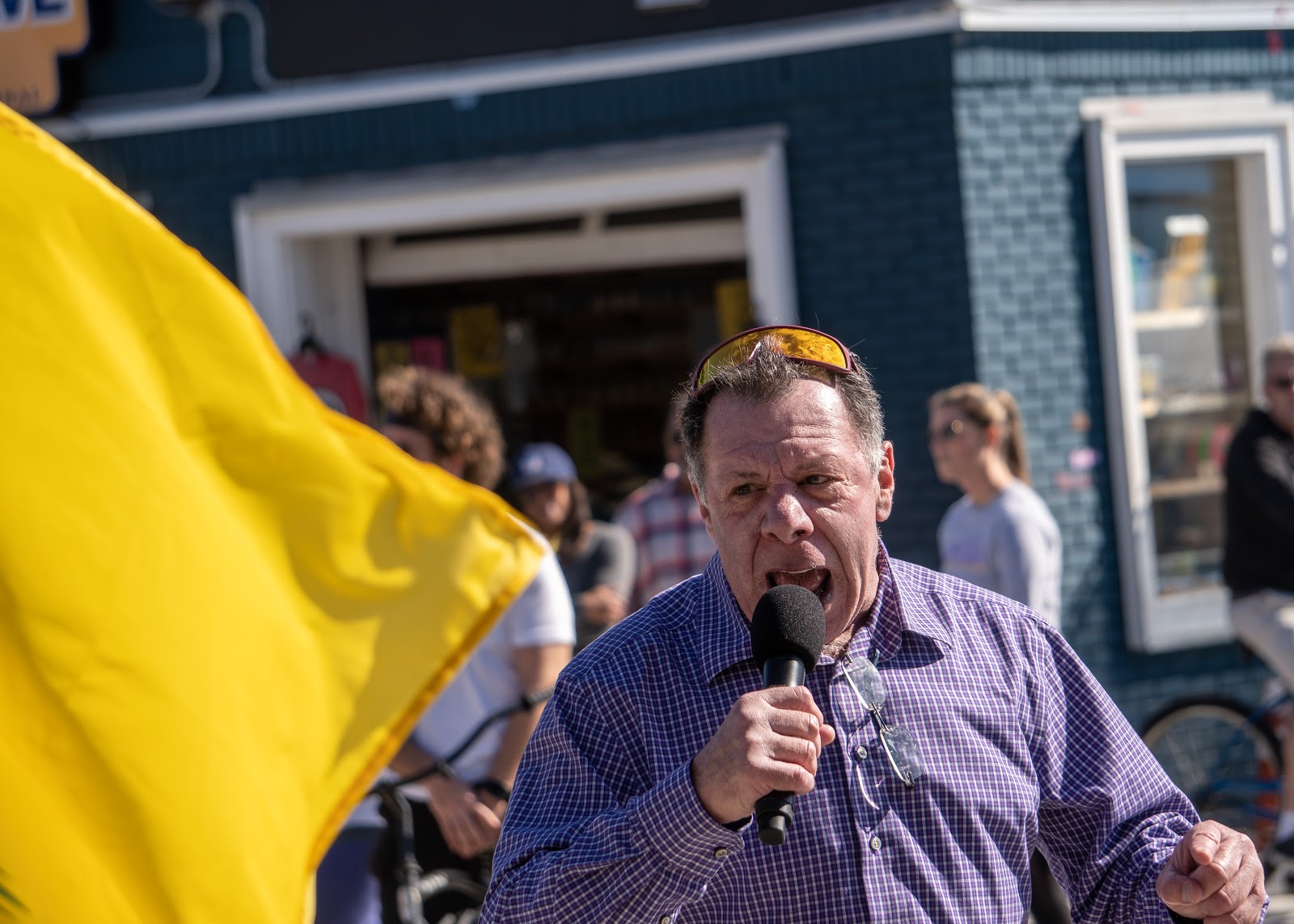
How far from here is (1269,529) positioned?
262 inches

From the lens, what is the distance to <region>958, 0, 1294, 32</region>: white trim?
26.3 feet

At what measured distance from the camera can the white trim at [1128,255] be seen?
818 cm

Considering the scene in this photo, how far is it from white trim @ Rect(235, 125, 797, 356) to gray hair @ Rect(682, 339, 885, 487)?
5.72 metres

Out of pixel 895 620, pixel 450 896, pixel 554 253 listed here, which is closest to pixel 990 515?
pixel 450 896

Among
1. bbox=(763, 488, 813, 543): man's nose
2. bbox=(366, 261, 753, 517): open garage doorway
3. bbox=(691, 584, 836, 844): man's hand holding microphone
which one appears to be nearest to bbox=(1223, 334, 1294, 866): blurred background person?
bbox=(366, 261, 753, 517): open garage doorway

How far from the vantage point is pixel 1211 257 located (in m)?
8.68

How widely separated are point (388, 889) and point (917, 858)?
2.82m

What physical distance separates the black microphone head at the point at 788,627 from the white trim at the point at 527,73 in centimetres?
631

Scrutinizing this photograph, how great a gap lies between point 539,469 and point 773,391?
11.7 feet

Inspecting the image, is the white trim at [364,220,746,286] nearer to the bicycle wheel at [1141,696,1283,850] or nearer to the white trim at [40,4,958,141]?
the white trim at [40,4,958,141]

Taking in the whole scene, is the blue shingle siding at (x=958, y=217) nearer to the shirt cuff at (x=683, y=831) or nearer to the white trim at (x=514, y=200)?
the white trim at (x=514, y=200)

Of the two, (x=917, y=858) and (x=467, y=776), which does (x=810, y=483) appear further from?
(x=467, y=776)

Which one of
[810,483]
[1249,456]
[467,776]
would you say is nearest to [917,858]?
[810,483]

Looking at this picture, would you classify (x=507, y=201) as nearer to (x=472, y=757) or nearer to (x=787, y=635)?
(x=472, y=757)
